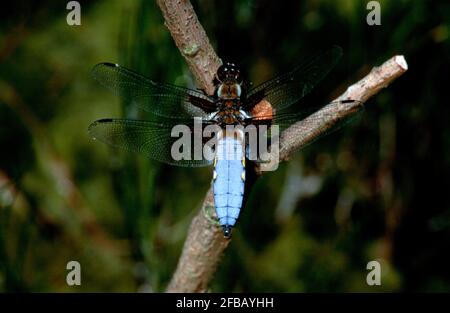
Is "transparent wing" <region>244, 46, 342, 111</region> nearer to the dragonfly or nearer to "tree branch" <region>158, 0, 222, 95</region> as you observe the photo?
the dragonfly

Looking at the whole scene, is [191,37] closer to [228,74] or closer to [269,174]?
[228,74]

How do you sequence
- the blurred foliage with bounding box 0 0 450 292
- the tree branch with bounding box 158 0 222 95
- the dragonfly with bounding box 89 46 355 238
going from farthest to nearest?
the blurred foliage with bounding box 0 0 450 292 → the dragonfly with bounding box 89 46 355 238 → the tree branch with bounding box 158 0 222 95

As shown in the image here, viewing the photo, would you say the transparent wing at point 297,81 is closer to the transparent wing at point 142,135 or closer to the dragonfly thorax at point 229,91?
the dragonfly thorax at point 229,91

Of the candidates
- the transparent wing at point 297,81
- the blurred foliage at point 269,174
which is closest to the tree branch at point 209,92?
the transparent wing at point 297,81

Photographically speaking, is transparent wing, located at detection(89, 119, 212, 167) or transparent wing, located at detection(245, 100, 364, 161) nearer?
transparent wing, located at detection(245, 100, 364, 161)

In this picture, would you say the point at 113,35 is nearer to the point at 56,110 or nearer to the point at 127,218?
the point at 56,110

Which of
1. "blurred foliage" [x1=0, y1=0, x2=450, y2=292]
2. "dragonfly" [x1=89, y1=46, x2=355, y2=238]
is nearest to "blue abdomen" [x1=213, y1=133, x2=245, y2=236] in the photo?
"dragonfly" [x1=89, y1=46, x2=355, y2=238]
